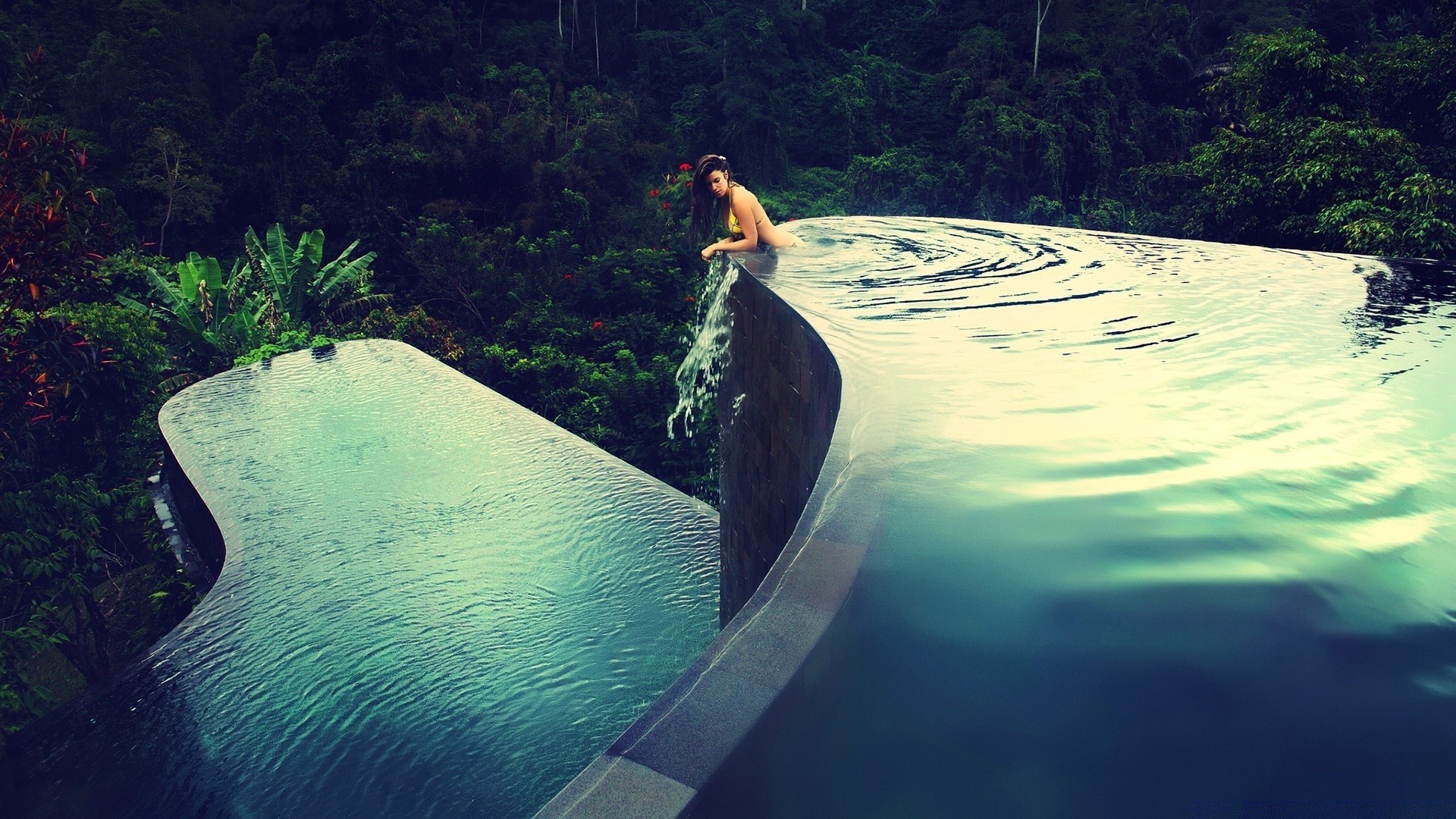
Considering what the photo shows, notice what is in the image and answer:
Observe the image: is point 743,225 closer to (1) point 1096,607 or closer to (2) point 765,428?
(2) point 765,428

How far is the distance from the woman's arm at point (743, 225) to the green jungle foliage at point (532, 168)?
5205 millimetres

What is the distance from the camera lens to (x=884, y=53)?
79.6 feet

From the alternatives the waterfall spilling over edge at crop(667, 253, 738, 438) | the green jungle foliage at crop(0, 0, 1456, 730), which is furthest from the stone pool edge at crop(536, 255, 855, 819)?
the green jungle foliage at crop(0, 0, 1456, 730)

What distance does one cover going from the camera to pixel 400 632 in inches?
185

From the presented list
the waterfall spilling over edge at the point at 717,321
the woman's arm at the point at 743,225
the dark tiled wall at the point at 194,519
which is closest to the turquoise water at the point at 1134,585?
the waterfall spilling over edge at the point at 717,321

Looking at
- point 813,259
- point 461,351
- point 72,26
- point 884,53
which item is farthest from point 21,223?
point 884,53

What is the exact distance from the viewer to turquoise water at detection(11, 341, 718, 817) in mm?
3713

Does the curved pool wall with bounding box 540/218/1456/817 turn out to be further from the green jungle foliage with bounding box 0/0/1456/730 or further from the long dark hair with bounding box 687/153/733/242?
the green jungle foliage with bounding box 0/0/1456/730

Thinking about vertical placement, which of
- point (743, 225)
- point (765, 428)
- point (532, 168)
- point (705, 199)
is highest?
point (532, 168)

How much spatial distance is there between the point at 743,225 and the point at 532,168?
12.7m

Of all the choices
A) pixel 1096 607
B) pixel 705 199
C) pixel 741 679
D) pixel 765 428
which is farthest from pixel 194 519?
pixel 1096 607

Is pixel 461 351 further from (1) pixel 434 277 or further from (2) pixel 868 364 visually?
(2) pixel 868 364

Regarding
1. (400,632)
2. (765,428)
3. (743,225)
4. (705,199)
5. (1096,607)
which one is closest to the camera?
(1096,607)

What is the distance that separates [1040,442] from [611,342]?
11103 mm
